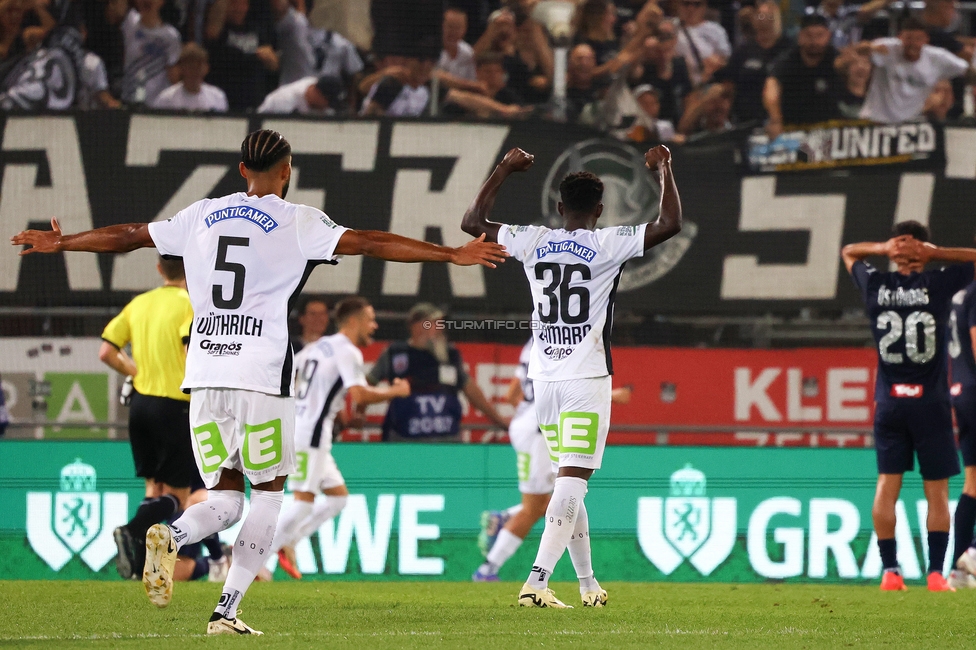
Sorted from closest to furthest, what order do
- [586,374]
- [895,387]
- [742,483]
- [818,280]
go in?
[586,374]
[895,387]
[742,483]
[818,280]

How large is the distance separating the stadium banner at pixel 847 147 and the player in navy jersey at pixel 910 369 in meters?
3.00

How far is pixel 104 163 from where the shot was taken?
12148 millimetres

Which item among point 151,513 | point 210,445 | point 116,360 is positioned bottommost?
point 151,513

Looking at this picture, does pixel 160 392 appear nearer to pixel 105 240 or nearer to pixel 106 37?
pixel 105 240

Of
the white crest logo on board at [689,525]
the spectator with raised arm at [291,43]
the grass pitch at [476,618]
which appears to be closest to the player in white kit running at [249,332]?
→ the grass pitch at [476,618]

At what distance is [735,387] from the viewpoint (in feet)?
39.4

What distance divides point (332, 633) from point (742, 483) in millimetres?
6193

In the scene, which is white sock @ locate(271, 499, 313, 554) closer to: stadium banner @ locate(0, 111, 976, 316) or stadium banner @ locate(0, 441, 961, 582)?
stadium banner @ locate(0, 441, 961, 582)

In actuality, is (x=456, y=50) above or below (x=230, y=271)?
above

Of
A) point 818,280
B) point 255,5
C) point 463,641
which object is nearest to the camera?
point 463,641

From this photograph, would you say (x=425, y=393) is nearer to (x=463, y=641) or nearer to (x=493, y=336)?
(x=493, y=336)

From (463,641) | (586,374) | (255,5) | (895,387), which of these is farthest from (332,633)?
(255,5)

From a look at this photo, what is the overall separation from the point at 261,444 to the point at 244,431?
91 millimetres
